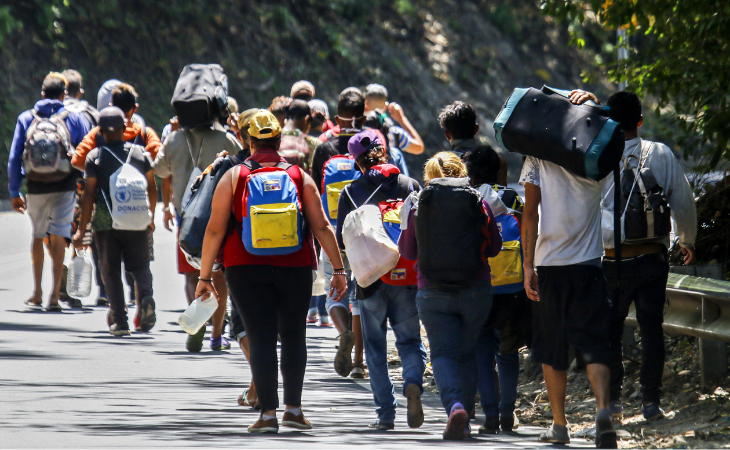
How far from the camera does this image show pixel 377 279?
679 cm

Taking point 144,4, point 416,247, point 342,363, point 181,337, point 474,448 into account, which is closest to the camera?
point 474,448

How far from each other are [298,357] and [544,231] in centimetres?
164

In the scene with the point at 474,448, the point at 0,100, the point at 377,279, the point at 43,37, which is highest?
the point at 43,37

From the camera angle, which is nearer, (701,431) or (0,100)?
(701,431)

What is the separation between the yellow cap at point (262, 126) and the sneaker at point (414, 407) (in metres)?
1.73

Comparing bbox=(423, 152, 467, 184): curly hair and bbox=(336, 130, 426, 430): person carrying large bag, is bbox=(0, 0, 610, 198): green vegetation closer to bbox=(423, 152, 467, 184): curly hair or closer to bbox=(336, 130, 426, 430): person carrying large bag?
bbox=(336, 130, 426, 430): person carrying large bag

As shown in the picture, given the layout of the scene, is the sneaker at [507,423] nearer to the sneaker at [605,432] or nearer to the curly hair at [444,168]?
the sneaker at [605,432]

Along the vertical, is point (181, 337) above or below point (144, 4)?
below

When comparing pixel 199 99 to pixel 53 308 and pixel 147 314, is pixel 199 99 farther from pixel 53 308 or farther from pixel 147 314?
pixel 53 308

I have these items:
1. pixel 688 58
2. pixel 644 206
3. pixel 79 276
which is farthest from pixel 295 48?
pixel 644 206

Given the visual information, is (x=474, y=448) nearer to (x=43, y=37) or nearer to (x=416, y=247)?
(x=416, y=247)

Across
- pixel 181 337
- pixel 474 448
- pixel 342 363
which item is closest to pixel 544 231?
pixel 474 448

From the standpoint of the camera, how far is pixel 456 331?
638 centimetres

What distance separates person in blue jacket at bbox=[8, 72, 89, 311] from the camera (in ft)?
37.8
